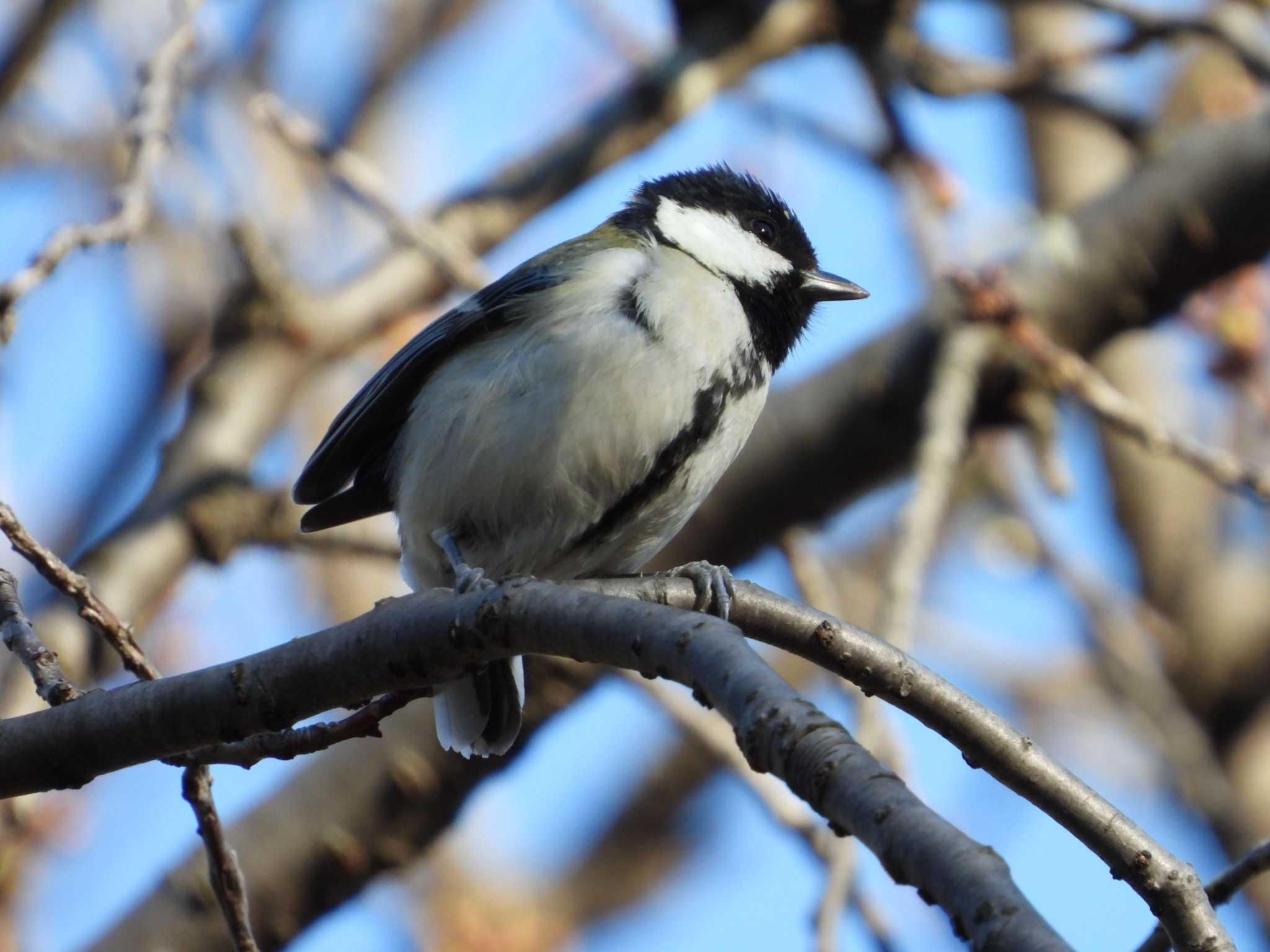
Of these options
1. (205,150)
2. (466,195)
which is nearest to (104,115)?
(205,150)

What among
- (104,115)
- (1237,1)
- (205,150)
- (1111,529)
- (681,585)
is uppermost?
(104,115)

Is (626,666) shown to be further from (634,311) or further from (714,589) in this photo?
(634,311)

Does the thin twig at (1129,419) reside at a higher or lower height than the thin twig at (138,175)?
lower

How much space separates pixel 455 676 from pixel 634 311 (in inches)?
42.8

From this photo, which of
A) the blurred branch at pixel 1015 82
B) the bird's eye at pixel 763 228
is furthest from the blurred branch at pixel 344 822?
the blurred branch at pixel 1015 82

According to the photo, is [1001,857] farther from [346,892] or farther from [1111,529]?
[1111,529]

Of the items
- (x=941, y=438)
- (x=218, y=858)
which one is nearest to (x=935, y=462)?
(x=941, y=438)

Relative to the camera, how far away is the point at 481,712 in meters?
2.86

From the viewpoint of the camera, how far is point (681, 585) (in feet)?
6.89

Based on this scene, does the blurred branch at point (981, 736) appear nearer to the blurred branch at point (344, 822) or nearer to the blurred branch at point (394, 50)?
the blurred branch at point (344, 822)

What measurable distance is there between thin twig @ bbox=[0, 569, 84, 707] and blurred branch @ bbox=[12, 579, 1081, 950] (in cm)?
6

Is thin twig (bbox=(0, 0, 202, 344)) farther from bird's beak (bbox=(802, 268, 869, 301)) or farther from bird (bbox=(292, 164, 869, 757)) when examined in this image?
bird's beak (bbox=(802, 268, 869, 301))

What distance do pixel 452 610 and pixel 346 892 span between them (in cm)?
168

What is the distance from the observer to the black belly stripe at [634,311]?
2711mm
